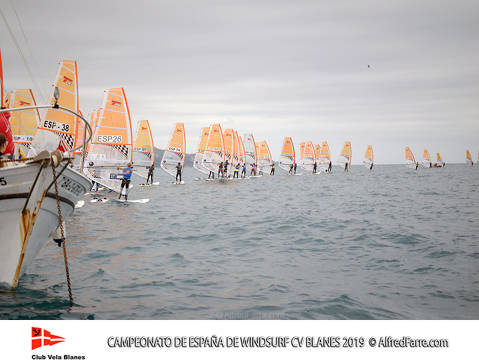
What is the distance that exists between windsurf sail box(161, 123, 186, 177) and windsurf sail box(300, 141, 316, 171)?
3692 cm

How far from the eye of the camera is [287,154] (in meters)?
71.8

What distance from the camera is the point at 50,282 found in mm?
7520

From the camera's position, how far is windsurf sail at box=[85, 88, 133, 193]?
26.4m

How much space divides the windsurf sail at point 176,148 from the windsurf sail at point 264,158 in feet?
94.3

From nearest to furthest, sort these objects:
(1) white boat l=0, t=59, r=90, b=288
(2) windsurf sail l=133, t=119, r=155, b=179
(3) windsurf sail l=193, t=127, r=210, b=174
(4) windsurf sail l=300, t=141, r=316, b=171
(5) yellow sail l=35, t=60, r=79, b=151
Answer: (1) white boat l=0, t=59, r=90, b=288 → (5) yellow sail l=35, t=60, r=79, b=151 → (2) windsurf sail l=133, t=119, r=155, b=179 → (3) windsurf sail l=193, t=127, r=210, b=174 → (4) windsurf sail l=300, t=141, r=316, b=171

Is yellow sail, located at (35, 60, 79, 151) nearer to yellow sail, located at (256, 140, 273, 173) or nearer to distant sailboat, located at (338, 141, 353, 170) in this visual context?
yellow sail, located at (256, 140, 273, 173)

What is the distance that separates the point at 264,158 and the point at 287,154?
489 cm

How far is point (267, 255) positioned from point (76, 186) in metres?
5.11

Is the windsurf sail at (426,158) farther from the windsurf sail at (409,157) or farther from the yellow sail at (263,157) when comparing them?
the yellow sail at (263,157)

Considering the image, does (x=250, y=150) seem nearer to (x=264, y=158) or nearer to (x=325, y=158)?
(x=264, y=158)

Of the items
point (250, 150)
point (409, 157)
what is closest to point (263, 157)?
point (250, 150)

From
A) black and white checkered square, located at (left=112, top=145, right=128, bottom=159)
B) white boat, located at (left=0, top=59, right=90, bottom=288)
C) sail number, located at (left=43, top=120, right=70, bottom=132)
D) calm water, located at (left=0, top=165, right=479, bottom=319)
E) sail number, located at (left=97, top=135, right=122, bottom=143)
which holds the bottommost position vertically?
calm water, located at (left=0, top=165, right=479, bottom=319)
